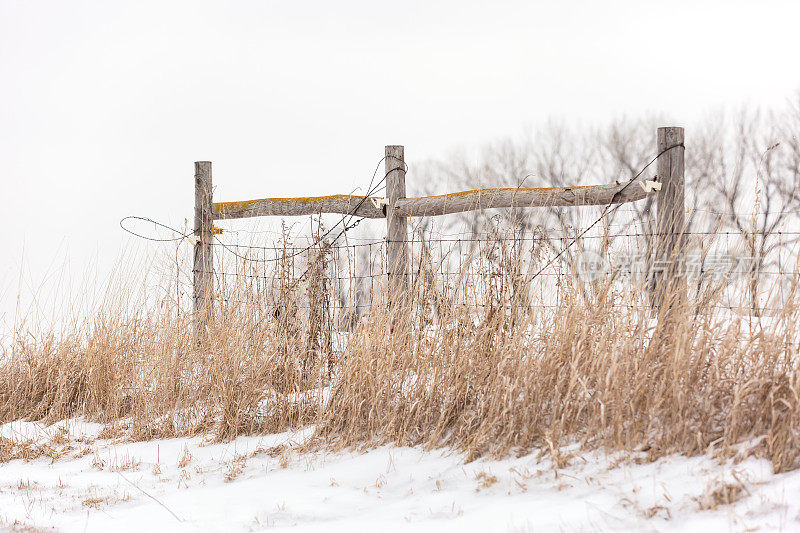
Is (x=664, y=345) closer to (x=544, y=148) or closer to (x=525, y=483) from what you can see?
(x=525, y=483)

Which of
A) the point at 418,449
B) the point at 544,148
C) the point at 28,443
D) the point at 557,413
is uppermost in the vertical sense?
the point at 544,148

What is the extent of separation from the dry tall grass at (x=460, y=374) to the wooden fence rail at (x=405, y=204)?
342 millimetres

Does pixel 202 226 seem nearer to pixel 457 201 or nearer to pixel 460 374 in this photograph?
pixel 457 201

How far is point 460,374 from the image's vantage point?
13.3 ft

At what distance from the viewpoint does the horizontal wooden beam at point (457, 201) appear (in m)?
5.33

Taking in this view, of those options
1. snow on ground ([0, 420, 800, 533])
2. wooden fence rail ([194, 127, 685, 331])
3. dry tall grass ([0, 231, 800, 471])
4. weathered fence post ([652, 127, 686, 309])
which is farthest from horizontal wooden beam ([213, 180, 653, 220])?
snow on ground ([0, 420, 800, 533])

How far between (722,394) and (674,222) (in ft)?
4.31

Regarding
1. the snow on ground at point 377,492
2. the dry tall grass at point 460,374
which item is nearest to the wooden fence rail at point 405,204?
the dry tall grass at point 460,374

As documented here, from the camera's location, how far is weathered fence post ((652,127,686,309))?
13.0 ft

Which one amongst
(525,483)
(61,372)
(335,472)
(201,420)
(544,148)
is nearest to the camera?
(525,483)

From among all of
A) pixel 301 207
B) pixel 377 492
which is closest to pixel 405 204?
pixel 301 207

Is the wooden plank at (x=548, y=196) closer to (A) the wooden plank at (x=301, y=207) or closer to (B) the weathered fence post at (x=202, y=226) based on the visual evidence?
(A) the wooden plank at (x=301, y=207)

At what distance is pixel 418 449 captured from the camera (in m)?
3.93

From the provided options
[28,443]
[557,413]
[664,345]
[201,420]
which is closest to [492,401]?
[557,413]
